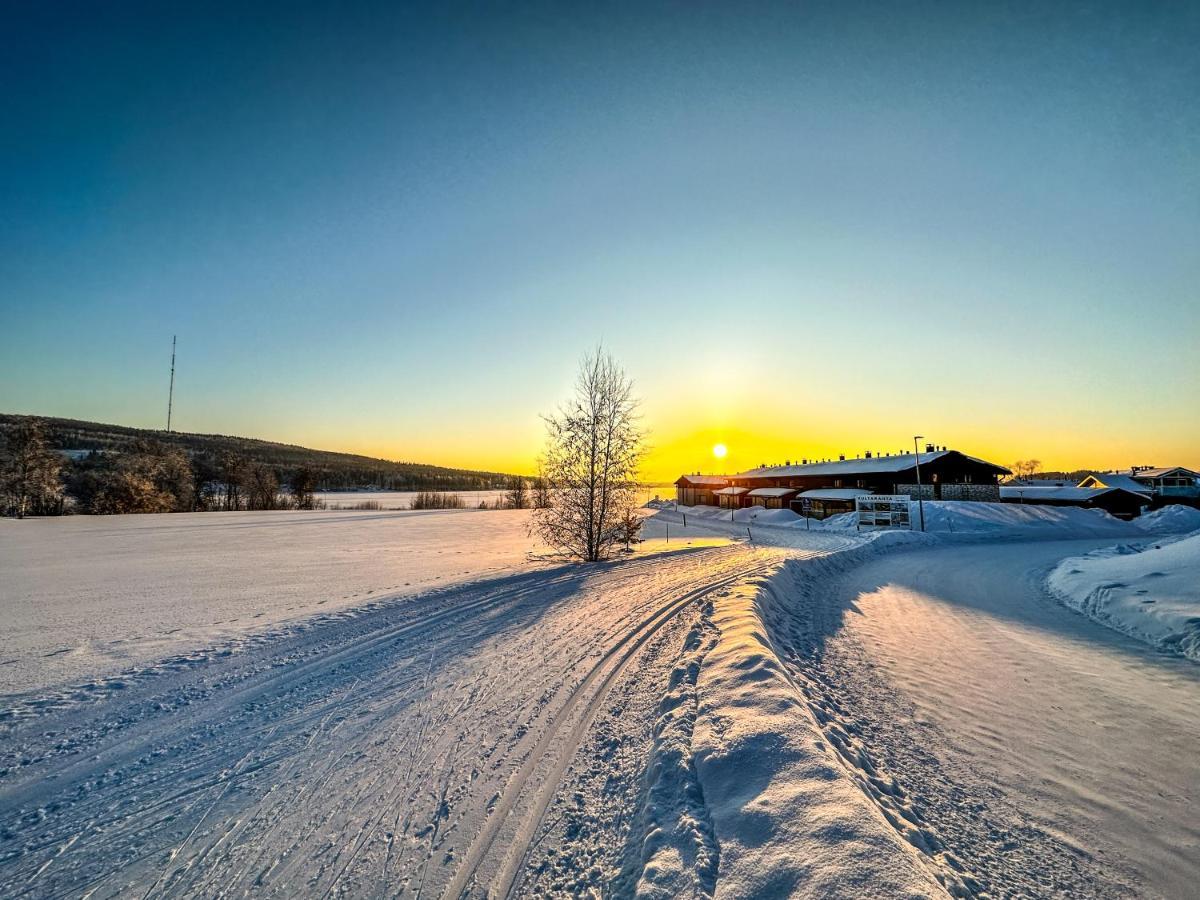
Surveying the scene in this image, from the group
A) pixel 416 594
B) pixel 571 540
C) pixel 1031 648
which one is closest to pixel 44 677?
→ pixel 416 594

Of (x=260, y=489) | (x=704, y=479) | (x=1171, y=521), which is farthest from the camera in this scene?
(x=704, y=479)

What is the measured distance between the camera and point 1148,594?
10.7 m

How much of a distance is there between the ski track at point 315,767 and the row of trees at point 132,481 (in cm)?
5744

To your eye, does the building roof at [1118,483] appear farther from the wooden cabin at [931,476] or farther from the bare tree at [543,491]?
the bare tree at [543,491]

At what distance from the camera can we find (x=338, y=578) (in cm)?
1407

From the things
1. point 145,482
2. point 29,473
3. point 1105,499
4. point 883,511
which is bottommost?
point 883,511

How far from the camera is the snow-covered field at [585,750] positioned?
126 inches

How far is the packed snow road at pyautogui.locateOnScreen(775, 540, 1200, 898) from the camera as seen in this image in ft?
11.7

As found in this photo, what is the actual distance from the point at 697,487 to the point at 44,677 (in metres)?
69.9

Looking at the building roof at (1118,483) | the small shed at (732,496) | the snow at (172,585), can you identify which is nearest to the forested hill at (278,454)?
the snow at (172,585)

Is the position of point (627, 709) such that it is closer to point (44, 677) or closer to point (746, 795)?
point (746, 795)

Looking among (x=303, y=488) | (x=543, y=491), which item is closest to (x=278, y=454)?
(x=303, y=488)

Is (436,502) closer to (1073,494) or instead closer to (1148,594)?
(1148,594)

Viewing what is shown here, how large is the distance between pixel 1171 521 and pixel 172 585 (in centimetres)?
5713
